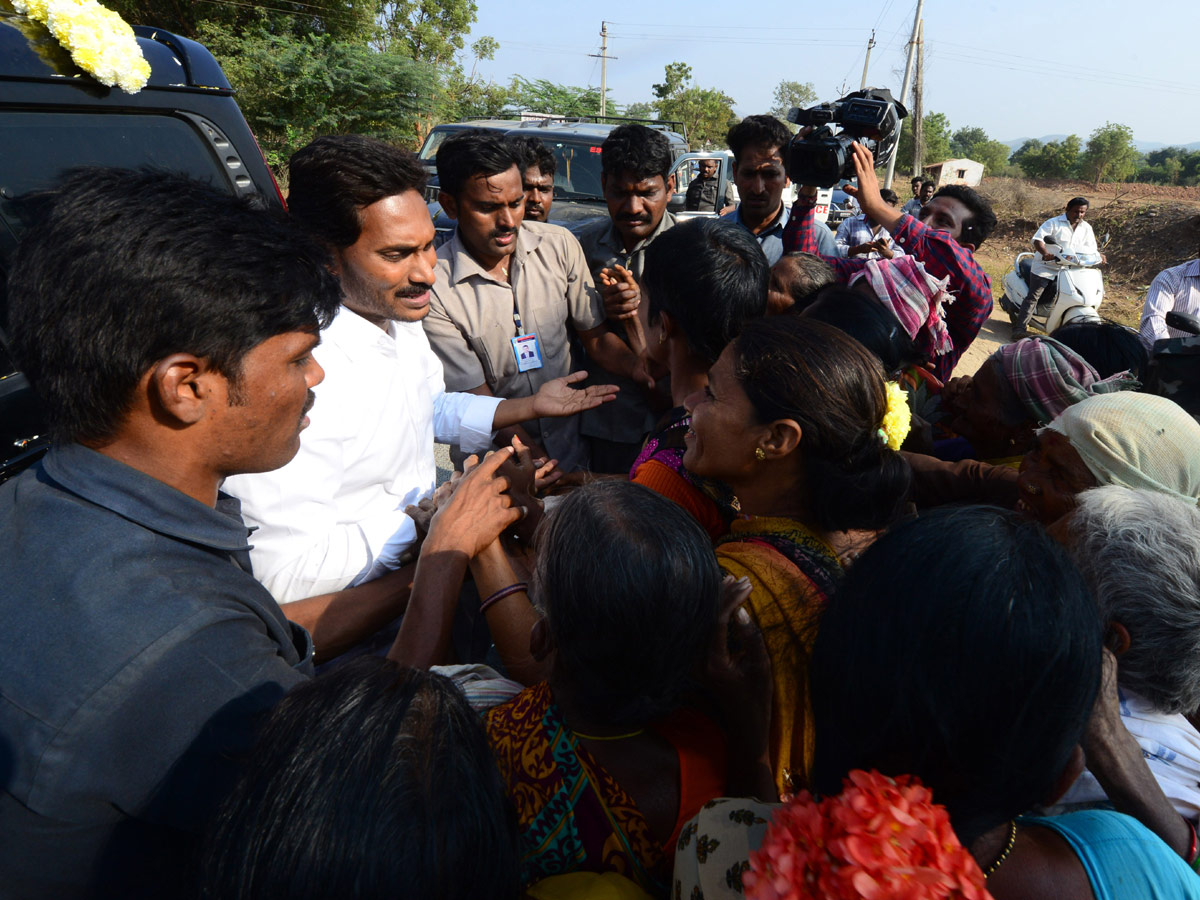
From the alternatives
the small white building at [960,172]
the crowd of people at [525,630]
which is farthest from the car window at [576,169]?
the small white building at [960,172]

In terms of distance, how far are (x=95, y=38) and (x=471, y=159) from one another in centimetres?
124

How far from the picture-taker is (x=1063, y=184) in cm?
2934

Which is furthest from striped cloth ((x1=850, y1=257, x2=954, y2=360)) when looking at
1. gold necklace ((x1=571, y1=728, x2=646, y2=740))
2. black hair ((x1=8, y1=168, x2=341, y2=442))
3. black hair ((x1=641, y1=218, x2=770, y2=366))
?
black hair ((x1=8, y1=168, x2=341, y2=442))

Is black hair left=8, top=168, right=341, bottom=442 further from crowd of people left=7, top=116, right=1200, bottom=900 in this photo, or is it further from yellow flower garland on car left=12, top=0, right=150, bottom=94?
yellow flower garland on car left=12, top=0, right=150, bottom=94

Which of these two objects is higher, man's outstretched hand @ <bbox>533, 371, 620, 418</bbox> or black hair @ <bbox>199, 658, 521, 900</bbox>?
black hair @ <bbox>199, 658, 521, 900</bbox>

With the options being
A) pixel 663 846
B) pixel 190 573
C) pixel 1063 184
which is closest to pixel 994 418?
pixel 663 846

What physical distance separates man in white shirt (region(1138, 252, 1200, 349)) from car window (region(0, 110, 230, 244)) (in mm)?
5233

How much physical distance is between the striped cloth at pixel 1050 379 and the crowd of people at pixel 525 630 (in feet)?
1.74

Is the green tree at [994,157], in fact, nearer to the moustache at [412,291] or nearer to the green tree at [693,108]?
the green tree at [693,108]

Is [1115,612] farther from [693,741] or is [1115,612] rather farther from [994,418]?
[994,418]

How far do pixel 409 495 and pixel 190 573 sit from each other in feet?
3.08

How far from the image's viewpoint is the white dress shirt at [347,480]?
1595 millimetres

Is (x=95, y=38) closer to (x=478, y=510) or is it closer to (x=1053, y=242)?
(x=478, y=510)

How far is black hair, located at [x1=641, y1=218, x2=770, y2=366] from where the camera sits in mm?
2064
